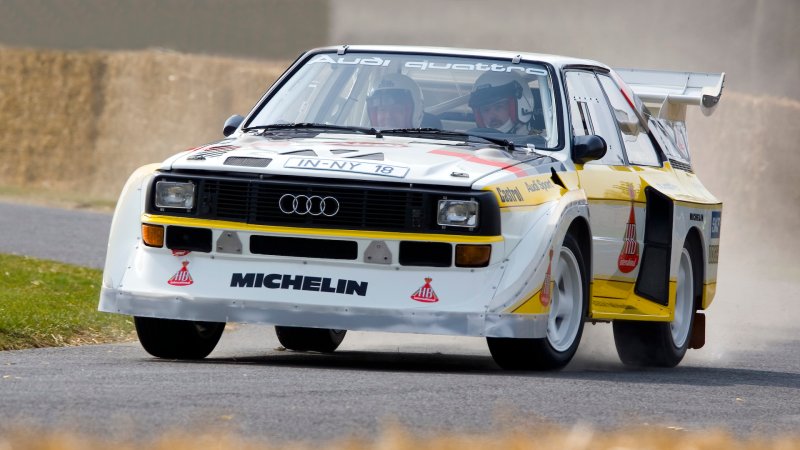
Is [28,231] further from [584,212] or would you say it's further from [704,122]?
[704,122]

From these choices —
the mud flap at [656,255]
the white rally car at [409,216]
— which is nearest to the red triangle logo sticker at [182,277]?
the white rally car at [409,216]

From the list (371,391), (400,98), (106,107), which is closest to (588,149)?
(400,98)

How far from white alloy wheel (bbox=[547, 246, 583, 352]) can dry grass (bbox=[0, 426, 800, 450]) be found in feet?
8.19

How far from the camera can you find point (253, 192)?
343 inches

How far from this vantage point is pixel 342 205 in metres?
8.62

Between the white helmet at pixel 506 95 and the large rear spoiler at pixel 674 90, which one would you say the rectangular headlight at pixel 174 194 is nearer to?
the white helmet at pixel 506 95

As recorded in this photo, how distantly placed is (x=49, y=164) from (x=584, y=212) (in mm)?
28974

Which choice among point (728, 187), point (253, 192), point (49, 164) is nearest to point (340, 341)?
point (253, 192)

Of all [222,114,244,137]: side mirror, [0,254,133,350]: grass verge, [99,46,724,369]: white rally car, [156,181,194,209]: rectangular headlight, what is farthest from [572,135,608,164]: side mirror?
[0,254,133,350]: grass verge

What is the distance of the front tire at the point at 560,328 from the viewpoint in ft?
29.3

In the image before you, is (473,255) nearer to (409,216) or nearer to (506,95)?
(409,216)

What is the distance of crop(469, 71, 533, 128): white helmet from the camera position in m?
9.82

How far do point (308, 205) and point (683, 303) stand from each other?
3543 mm

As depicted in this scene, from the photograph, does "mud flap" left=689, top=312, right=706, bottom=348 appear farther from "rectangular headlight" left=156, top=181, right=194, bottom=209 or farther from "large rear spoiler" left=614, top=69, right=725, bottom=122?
"rectangular headlight" left=156, top=181, right=194, bottom=209
